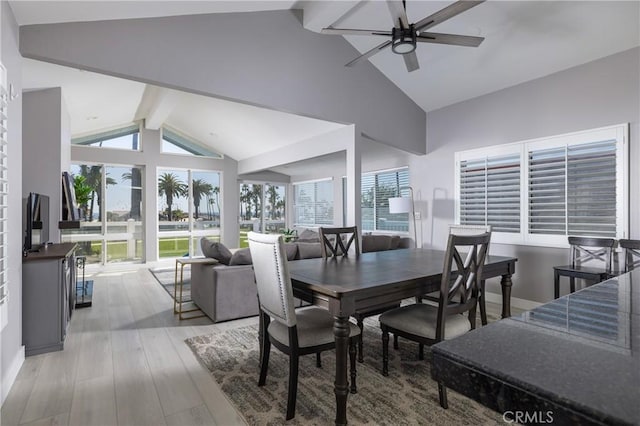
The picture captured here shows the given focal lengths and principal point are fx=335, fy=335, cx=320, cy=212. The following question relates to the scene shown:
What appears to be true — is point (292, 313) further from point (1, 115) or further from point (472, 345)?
point (1, 115)

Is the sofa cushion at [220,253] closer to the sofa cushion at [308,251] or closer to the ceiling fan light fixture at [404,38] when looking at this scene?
the sofa cushion at [308,251]

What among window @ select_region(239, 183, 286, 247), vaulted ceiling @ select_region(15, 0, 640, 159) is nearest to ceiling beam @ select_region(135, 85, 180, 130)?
vaulted ceiling @ select_region(15, 0, 640, 159)

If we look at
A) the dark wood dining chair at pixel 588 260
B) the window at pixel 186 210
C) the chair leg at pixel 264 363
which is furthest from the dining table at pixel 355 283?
the window at pixel 186 210

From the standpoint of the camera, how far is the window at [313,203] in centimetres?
822

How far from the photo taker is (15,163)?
240cm

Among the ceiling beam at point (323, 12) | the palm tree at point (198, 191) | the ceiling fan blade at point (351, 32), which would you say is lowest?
the palm tree at point (198, 191)

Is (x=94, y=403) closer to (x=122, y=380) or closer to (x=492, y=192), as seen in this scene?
(x=122, y=380)

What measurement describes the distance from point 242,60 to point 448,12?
191 centimetres

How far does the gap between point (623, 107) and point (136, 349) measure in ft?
17.4

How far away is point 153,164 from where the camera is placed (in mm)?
7359

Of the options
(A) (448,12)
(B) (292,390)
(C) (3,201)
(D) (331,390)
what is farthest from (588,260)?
(C) (3,201)

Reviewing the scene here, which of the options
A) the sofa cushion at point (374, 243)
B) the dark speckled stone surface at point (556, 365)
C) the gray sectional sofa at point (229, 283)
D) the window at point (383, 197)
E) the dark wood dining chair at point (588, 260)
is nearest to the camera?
the dark speckled stone surface at point (556, 365)

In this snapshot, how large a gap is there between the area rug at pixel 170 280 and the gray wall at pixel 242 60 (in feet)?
9.53

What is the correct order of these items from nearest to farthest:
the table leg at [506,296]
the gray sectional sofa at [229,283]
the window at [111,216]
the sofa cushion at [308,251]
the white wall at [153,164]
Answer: the table leg at [506,296] < the gray sectional sofa at [229,283] < the sofa cushion at [308,251] < the window at [111,216] < the white wall at [153,164]
